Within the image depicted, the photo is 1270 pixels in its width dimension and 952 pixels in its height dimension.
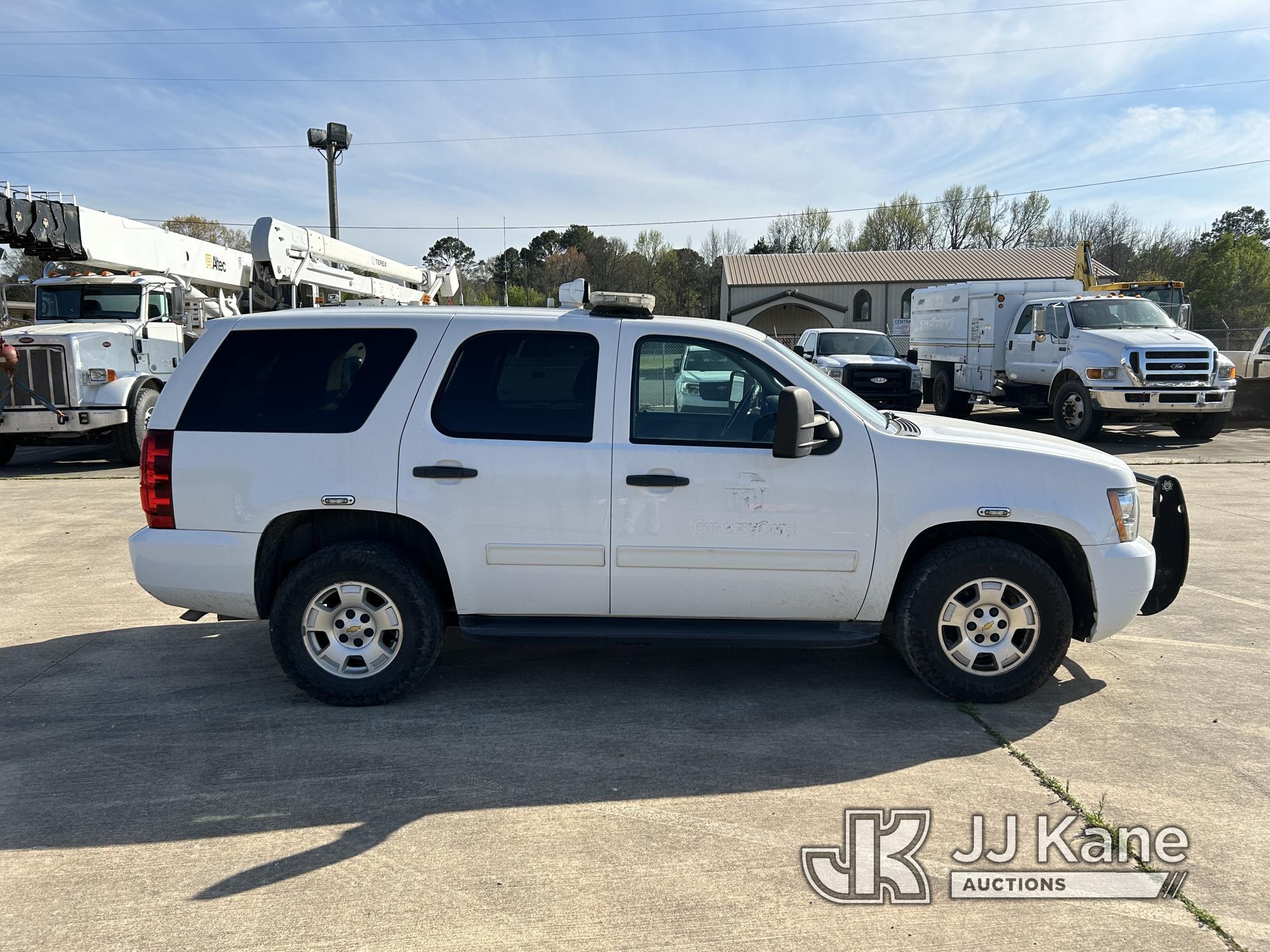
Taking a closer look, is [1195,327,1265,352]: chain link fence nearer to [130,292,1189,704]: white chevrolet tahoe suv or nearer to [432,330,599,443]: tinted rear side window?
[130,292,1189,704]: white chevrolet tahoe suv

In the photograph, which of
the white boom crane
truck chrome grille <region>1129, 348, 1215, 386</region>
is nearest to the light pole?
the white boom crane

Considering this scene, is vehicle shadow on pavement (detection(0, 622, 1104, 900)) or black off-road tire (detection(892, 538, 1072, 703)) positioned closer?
vehicle shadow on pavement (detection(0, 622, 1104, 900))

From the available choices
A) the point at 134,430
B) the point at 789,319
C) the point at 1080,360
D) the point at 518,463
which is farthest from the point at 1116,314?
the point at 789,319

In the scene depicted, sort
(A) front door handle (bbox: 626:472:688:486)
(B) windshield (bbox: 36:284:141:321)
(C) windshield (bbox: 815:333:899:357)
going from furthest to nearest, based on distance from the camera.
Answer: (C) windshield (bbox: 815:333:899:357)
(B) windshield (bbox: 36:284:141:321)
(A) front door handle (bbox: 626:472:688:486)

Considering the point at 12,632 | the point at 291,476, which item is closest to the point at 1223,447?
the point at 291,476

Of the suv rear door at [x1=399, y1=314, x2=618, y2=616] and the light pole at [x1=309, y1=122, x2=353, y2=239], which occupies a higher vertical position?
the light pole at [x1=309, y1=122, x2=353, y2=239]

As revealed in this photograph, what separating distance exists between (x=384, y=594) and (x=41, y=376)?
11.5 m

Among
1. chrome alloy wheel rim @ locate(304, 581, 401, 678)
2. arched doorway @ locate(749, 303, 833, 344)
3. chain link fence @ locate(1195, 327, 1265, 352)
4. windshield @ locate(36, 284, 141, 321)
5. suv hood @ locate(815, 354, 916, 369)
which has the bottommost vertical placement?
chrome alloy wheel rim @ locate(304, 581, 401, 678)

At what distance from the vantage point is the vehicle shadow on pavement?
3.69 meters

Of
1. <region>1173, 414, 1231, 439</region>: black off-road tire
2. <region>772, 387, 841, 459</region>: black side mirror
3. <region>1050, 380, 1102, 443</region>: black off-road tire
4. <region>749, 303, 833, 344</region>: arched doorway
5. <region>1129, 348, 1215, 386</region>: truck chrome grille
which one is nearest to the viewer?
<region>772, 387, 841, 459</region>: black side mirror

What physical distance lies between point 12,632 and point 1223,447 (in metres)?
16.9

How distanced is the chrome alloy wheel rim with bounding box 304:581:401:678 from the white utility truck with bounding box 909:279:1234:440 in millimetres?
13945

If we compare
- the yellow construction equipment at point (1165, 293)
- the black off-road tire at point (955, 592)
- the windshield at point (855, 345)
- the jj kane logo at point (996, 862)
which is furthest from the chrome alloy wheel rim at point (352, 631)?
the yellow construction equipment at point (1165, 293)

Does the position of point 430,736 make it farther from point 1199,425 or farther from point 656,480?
point 1199,425
